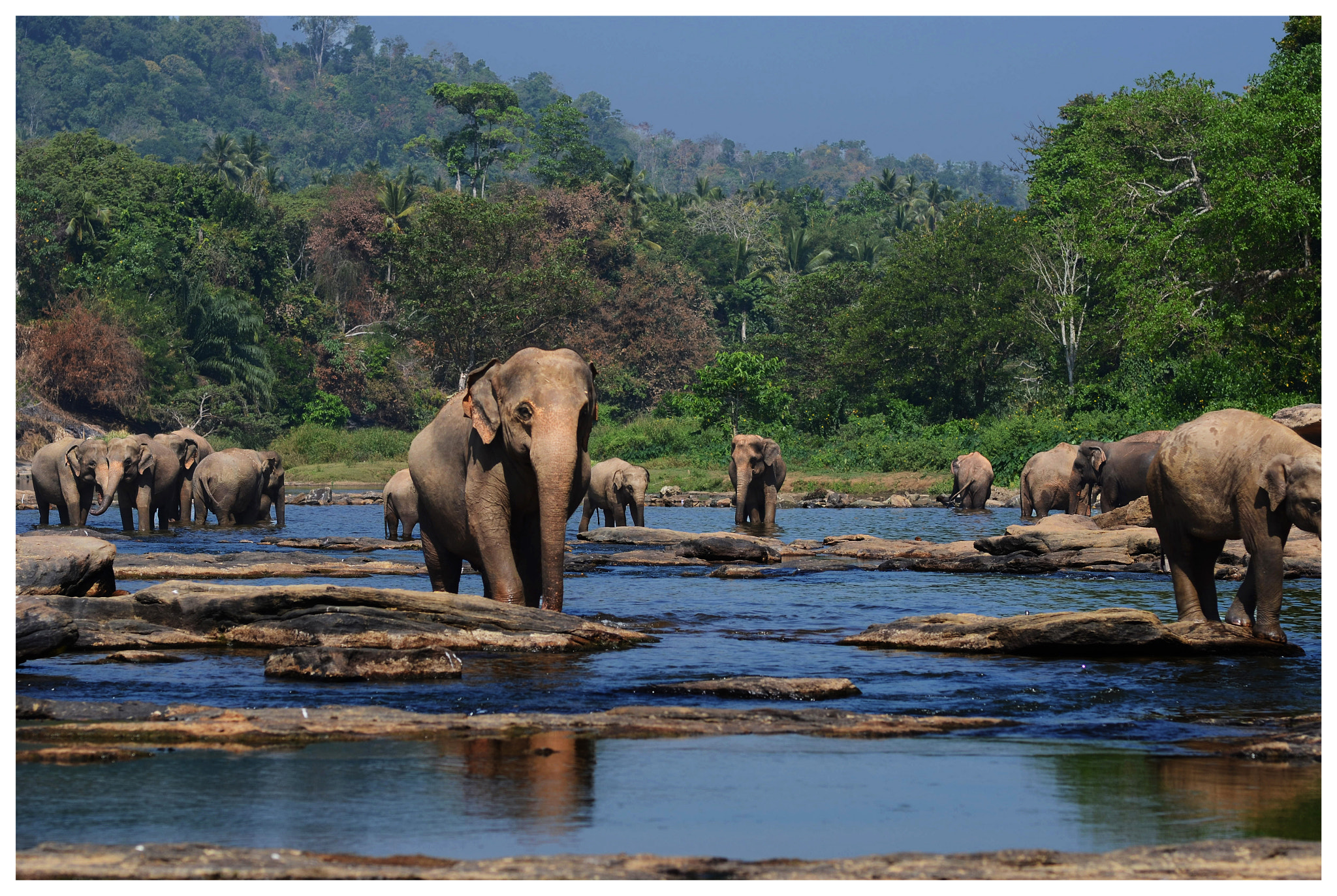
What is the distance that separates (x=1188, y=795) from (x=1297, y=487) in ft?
17.6

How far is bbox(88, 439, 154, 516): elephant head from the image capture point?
87.5 feet

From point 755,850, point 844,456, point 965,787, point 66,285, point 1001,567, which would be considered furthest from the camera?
point 66,285

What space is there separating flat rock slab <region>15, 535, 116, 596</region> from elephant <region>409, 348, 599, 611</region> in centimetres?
283

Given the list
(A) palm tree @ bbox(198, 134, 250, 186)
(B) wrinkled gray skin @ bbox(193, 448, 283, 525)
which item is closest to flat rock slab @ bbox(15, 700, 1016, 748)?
(B) wrinkled gray skin @ bbox(193, 448, 283, 525)

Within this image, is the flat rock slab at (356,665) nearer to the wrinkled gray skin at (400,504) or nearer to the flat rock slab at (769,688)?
the flat rock slab at (769,688)

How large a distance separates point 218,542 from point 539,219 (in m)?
44.3

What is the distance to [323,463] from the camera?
5984cm

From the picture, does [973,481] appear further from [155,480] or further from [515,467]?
[515,467]

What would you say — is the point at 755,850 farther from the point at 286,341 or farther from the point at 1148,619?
the point at 286,341

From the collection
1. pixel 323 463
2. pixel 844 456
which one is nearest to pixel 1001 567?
pixel 844 456

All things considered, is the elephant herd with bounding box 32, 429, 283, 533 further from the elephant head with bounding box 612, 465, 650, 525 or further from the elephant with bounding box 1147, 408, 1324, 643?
the elephant with bounding box 1147, 408, 1324, 643

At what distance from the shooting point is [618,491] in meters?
29.0

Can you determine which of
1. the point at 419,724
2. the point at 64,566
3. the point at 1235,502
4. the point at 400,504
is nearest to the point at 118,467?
the point at 400,504

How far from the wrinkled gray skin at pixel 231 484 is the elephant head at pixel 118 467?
8.30 feet
